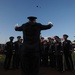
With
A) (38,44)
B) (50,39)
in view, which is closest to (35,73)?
(38,44)

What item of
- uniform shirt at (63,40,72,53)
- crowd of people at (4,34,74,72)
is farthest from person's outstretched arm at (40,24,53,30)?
uniform shirt at (63,40,72,53)

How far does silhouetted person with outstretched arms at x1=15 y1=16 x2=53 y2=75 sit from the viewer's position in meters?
5.96

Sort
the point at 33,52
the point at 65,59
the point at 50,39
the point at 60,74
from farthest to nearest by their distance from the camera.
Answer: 1. the point at 50,39
2. the point at 65,59
3. the point at 60,74
4. the point at 33,52

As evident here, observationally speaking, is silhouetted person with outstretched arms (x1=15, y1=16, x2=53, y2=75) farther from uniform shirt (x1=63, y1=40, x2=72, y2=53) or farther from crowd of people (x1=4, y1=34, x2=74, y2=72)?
uniform shirt (x1=63, y1=40, x2=72, y2=53)

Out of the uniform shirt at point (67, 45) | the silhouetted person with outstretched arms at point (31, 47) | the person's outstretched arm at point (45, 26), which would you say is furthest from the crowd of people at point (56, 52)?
the person's outstretched arm at point (45, 26)

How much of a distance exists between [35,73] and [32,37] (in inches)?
36.7

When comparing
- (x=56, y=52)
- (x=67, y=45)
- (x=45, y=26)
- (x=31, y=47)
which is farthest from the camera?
(x=56, y=52)

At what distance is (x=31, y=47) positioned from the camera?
5.93 metres

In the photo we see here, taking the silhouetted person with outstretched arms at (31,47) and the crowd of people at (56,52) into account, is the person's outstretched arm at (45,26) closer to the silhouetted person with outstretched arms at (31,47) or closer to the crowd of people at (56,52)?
the silhouetted person with outstretched arms at (31,47)

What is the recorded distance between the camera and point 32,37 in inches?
236

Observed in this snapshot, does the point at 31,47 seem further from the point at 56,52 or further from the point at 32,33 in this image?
the point at 56,52

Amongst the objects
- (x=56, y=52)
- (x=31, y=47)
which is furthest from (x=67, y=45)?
(x=31, y=47)

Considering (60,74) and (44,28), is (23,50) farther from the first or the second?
(60,74)

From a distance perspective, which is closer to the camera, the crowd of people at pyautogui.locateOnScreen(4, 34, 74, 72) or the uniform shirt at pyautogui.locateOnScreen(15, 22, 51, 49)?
the uniform shirt at pyautogui.locateOnScreen(15, 22, 51, 49)
